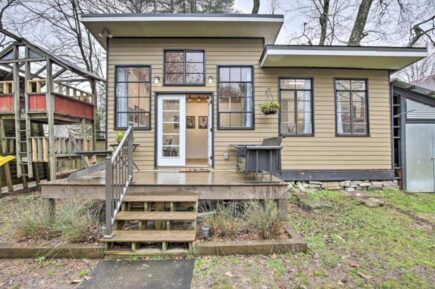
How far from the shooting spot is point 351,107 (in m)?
6.66

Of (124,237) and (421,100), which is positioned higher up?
(421,100)

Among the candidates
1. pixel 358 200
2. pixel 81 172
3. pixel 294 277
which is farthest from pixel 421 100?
pixel 81 172

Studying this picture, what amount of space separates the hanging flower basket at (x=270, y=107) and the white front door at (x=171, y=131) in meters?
2.05

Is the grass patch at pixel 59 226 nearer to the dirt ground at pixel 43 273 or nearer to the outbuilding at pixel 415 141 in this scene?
the dirt ground at pixel 43 273

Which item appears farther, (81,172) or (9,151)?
(9,151)

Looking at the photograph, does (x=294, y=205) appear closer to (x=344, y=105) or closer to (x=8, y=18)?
(x=344, y=105)

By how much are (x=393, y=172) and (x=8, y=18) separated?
15.9 meters

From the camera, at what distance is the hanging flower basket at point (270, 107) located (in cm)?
607

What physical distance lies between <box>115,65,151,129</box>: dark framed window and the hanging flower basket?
116 inches

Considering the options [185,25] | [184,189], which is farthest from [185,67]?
[184,189]

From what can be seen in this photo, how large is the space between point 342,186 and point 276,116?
2.54 m

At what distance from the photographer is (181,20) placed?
18.9 feet

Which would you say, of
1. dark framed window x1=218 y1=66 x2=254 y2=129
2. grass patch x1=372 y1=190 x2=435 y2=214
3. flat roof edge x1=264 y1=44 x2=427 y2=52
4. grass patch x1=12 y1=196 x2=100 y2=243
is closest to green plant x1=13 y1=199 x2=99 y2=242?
grass patch x1=12 y1=196 x2=100 y2=243

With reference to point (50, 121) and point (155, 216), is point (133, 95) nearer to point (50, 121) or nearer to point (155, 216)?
point (50, 121)
